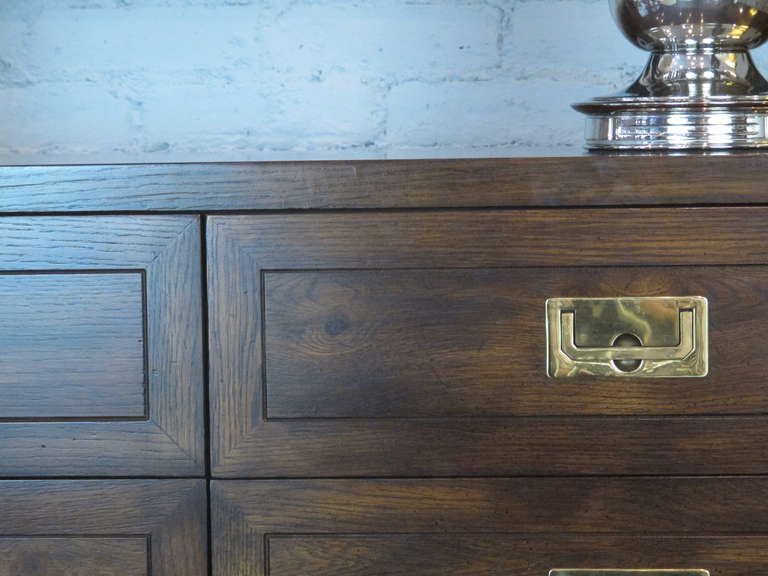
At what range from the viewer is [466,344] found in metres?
0.64

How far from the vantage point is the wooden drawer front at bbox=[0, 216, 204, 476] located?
0.65 metres

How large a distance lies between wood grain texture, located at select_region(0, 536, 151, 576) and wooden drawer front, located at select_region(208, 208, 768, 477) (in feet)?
0.37

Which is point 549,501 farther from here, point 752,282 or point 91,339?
point 91,339

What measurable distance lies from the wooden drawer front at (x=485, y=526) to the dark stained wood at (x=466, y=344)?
2.1 inches

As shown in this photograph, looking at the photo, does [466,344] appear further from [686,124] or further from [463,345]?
[686,124]

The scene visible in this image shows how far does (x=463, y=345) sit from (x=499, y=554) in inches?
5.8

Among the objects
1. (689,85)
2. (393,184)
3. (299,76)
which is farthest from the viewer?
(299,76)

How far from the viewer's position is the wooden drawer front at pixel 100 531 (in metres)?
0.66

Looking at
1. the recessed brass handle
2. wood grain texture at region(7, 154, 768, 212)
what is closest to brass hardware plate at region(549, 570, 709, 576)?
the recessed brass handle

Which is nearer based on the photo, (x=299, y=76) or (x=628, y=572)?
(x=628, y=572)

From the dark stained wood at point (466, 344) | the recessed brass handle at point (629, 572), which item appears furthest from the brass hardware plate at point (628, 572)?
the dark stained wood at point (466, 344)

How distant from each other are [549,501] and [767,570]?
0.51 ft

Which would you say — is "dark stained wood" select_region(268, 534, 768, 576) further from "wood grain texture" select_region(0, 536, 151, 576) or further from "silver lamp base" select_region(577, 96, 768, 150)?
"silver lamp base" select_region(577, 96, 768, 150)

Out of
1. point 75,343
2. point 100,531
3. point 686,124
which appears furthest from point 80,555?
point 686,124
